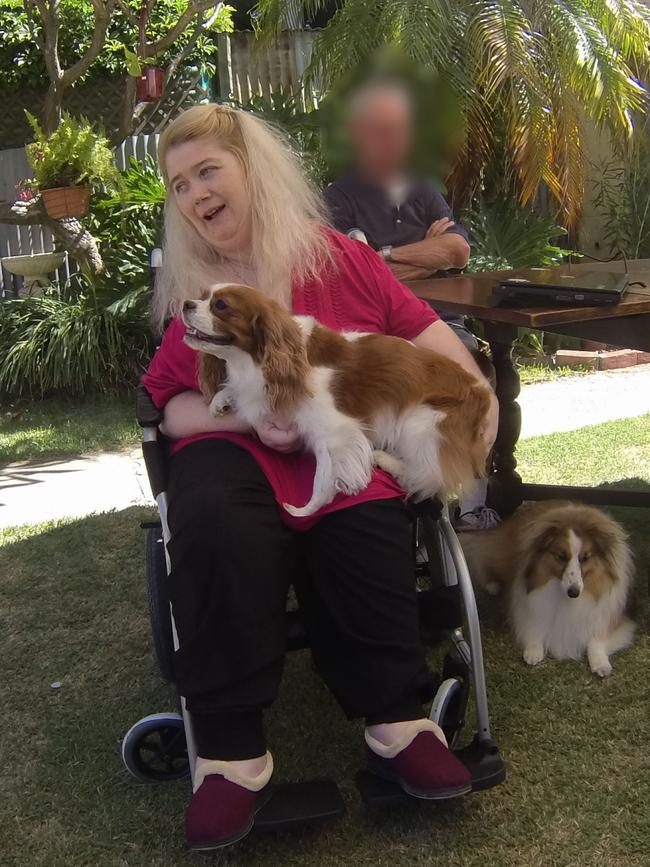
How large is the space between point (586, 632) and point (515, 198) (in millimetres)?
5028

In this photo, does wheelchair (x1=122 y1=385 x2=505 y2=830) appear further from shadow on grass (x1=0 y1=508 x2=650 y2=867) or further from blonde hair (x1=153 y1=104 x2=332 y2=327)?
blonde hair (x1=153 y1=104 x2=332 y2=327)

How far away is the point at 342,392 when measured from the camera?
207 centimetres

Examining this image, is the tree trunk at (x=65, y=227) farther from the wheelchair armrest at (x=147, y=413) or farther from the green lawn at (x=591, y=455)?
the wheelchair armrest at (x=147, y=413)

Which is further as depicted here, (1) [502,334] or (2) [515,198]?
(2) [515,198]

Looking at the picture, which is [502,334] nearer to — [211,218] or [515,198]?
[211,218]

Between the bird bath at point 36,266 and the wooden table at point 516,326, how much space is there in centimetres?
559

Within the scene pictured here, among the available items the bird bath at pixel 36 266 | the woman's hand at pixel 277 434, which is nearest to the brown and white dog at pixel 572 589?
the woman's hand at pixel 277 434

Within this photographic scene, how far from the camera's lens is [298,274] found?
235 cm

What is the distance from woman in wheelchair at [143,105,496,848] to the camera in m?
1.87

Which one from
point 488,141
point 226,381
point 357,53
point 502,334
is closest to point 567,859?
point 226,381

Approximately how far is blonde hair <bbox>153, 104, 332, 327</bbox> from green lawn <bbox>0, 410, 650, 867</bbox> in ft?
3.80

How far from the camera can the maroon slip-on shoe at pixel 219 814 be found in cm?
177

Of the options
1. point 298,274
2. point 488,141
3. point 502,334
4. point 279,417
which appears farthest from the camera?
point 488,141

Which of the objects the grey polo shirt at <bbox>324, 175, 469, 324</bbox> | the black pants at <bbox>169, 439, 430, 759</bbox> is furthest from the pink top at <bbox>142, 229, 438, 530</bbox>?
the grey polo shirt at <bbox>324, 175, 469, 324</bbox>
